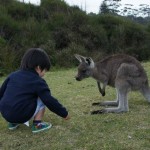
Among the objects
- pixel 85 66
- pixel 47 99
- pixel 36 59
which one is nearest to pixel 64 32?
pixel 85 66

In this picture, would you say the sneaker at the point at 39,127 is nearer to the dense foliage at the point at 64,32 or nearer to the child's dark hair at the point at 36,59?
the child's dark hair at the point at 36,59

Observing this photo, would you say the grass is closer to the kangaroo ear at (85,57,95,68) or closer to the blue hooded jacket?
the blue hooded jacket

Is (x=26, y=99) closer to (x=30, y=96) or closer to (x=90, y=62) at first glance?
(x=30, y=96)

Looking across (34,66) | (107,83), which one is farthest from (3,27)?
(34,66)

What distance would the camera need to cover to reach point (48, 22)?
17766 millimetres

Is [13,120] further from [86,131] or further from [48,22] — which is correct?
[48,22]

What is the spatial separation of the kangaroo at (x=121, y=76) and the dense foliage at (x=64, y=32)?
7.80 m

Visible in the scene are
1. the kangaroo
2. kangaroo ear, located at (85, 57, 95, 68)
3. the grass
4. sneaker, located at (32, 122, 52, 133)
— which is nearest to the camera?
the grass

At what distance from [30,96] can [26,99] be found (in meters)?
0.06

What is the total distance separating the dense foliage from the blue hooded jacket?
942 centimetres

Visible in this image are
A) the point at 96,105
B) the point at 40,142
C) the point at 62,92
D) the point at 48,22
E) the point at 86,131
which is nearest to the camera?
the point at 40,142

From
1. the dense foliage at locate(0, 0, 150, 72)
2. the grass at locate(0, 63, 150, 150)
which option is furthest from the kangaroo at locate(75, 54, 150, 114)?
the dense foliage at locate(0, 0, 150, 72)

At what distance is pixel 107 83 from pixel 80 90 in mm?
1832

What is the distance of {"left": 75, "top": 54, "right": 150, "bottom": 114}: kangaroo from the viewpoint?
6.04m
